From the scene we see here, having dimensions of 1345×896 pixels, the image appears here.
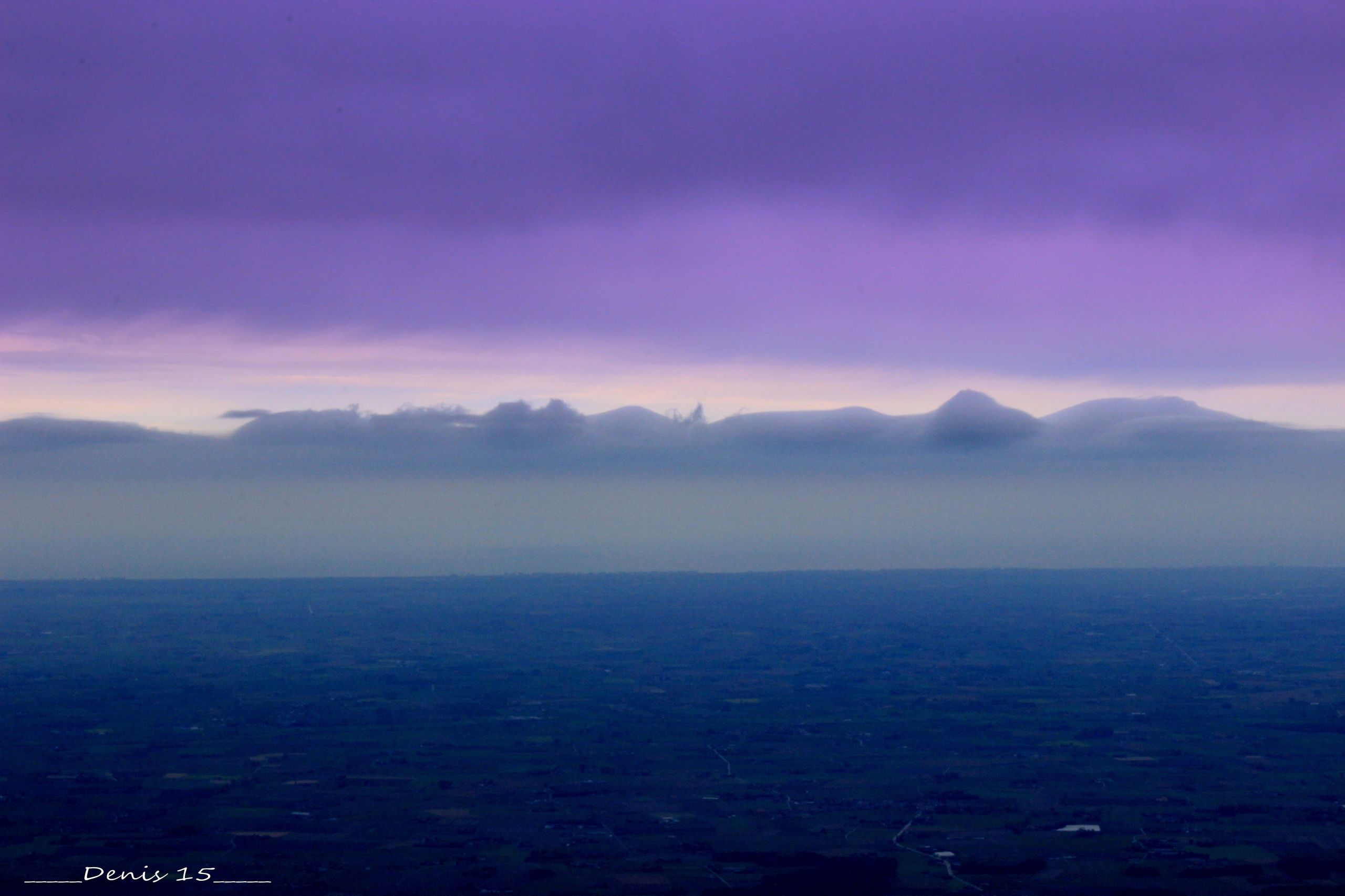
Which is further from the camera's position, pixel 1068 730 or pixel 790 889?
pixel 1068 730

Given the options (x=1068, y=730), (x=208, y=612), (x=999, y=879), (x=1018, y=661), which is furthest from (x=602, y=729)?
(x=208, y=612)

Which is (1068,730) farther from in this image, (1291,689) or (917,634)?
(917,634)

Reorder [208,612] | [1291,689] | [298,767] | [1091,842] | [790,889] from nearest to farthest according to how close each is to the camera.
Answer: [790,889] < [1091,842] < [298,767] < [1291,689] < [208,612]

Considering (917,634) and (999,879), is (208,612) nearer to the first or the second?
(917,634)

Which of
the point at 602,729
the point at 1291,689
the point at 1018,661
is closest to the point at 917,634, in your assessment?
the point at 1018,661

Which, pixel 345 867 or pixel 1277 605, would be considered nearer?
pixel 345 867

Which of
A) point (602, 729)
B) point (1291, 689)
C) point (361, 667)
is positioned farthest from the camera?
point (361, 667)
